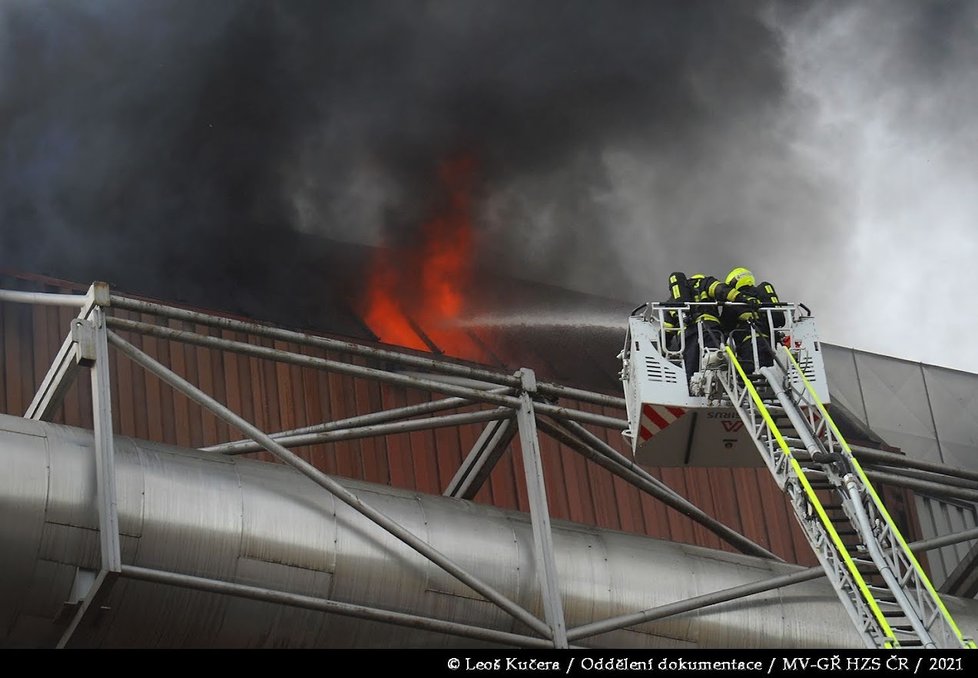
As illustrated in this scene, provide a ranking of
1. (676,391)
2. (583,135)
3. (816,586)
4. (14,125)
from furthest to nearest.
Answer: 1. (583,135)
2. (14,125)
3. (816,586)
4. (676,391)

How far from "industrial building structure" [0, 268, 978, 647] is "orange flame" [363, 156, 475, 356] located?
3.61 metres

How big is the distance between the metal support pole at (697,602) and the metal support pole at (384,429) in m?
2.05

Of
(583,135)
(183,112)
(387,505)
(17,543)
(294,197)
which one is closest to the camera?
(17,543)

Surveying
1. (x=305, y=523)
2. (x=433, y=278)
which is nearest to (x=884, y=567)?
(x=305, y=523)

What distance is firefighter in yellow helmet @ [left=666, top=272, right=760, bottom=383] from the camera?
1150cm

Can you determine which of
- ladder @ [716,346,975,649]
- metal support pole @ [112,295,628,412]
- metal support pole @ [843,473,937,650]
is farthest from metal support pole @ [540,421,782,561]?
metal support pole @ [843,473,937,650]

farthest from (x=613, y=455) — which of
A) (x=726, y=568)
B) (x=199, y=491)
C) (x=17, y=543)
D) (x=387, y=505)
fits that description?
(x=17, y=543)

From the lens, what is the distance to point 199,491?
385 inches

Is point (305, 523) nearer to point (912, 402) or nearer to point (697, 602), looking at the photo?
point (697, 602)

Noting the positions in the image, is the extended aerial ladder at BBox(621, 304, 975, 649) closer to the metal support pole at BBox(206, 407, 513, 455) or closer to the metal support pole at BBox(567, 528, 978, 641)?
the metal support pole at BBox(567, 528, 978, 641)

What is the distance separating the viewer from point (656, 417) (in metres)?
11.6

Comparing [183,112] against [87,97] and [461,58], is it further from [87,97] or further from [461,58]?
[461,58]

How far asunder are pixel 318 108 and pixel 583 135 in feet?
15.7

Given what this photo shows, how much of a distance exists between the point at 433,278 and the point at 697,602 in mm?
11112
